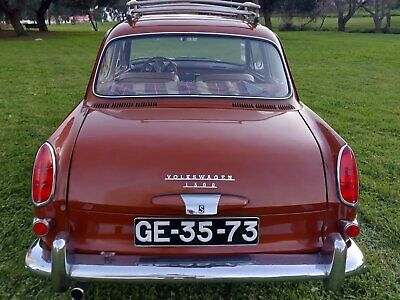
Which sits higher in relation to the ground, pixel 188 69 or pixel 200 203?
pixel 188 69

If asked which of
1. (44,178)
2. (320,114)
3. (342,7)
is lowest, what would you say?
(342,7)

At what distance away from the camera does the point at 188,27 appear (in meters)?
3.39

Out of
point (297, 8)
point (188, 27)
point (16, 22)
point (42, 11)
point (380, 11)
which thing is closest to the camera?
point (188, 27)

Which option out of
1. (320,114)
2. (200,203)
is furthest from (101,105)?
(320,114)

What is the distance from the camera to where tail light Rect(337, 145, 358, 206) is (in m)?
2.37

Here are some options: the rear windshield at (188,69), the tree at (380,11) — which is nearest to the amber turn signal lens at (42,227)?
the rear windshield at (188,69)

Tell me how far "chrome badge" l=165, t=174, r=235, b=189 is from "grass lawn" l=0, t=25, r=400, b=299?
3.12ft

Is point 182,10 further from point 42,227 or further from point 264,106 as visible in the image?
point 42,227

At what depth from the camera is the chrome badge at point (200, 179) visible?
2.20 m

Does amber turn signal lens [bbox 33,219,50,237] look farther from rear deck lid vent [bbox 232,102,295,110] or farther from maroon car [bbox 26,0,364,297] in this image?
rear deck lid vent [bbox 232,102,295,110]

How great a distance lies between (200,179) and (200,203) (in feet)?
0.40

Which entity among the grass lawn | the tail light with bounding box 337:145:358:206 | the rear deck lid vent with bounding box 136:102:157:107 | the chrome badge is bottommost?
the grass lawn

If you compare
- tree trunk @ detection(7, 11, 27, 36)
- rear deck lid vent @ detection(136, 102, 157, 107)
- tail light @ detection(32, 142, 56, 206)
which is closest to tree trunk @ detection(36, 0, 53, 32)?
tree trunk @ detection(7, 11, 27, 36)

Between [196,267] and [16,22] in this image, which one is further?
[16,22]
